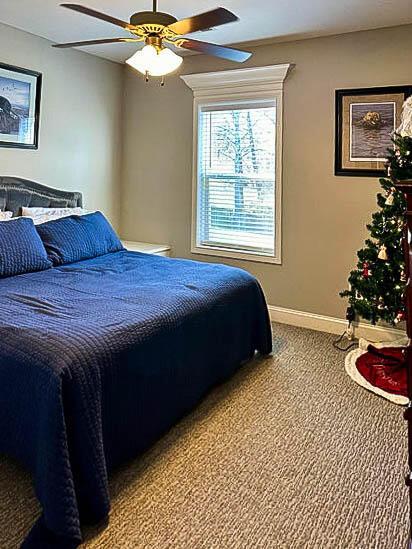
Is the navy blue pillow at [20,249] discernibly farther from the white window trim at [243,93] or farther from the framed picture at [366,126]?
the framed picture at [366,126]

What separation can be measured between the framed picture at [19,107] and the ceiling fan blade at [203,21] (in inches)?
83.7

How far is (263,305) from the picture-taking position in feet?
11.3

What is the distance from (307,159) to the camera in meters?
4.09

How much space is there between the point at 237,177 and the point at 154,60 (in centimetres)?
220

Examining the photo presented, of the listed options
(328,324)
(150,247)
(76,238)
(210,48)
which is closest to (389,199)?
(328,324)

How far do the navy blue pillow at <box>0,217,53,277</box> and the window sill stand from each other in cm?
178

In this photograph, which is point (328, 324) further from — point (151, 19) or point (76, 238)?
point (151, 19)

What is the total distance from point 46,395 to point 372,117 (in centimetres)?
325

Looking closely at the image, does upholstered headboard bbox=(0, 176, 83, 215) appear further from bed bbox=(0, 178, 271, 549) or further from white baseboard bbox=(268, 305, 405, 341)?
white baseboard bbox=(268, 305, 405, 341)

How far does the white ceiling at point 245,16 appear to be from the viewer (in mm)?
3250

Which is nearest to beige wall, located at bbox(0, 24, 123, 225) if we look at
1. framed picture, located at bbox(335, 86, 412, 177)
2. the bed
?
the bed

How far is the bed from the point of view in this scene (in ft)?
5.64

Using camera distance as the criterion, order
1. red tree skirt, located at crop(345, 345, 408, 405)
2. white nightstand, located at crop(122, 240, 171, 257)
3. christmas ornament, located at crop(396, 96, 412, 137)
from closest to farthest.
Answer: red tree skirt, located at crop(345, 345, 408, 405)
christmas ornament, located at crop(396, 96, 412, 137)
white nightstand, located at crop(122, 240, 171, 257)

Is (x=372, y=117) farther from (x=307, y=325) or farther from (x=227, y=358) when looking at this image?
(x=227, y=358)
